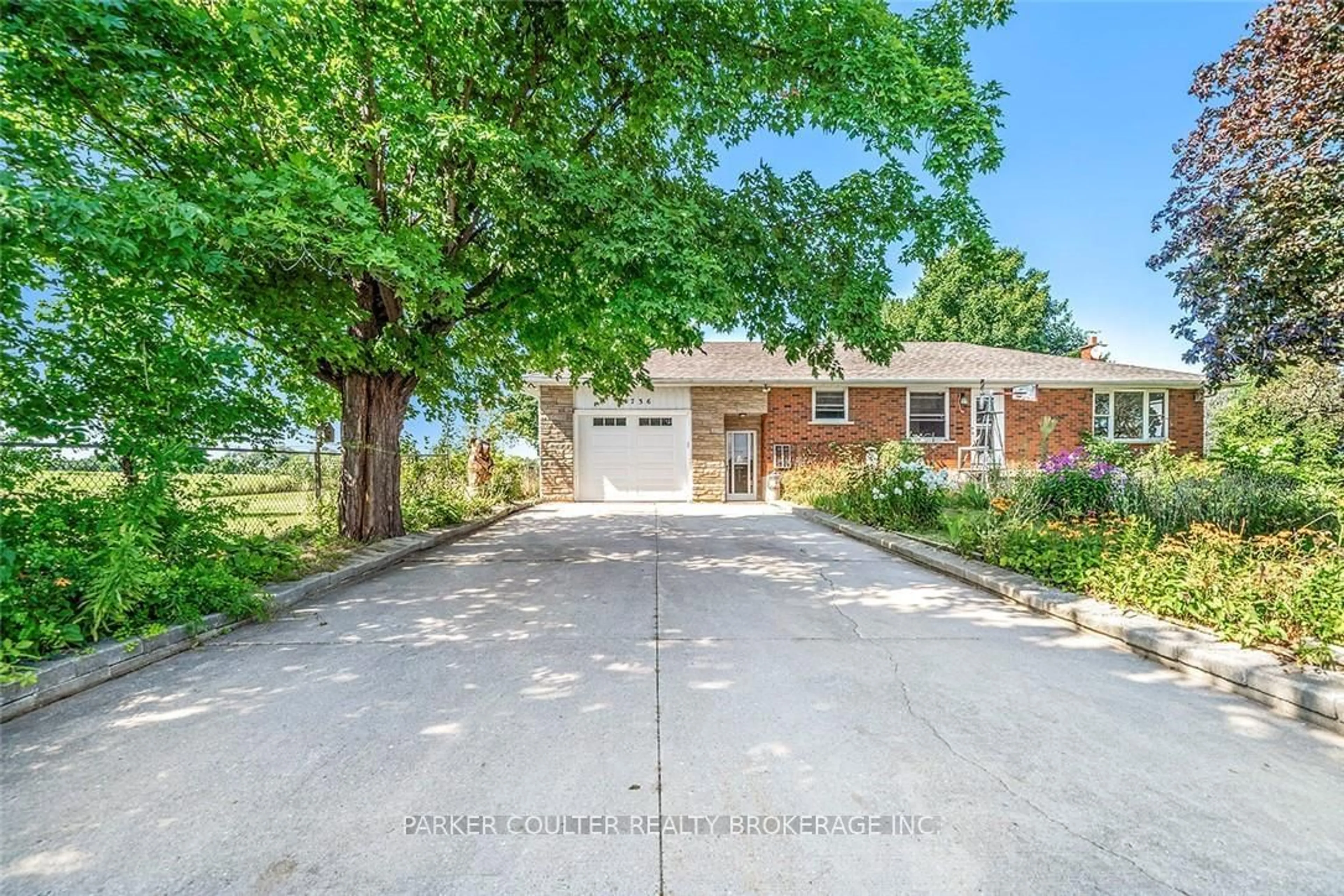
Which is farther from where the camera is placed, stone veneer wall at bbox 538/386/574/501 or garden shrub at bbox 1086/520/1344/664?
stone veneer wall at bbox 538/386/574/501

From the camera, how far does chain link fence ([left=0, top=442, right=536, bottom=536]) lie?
3893 millimetres

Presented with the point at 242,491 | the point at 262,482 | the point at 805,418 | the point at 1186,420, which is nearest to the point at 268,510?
the point at 262,482

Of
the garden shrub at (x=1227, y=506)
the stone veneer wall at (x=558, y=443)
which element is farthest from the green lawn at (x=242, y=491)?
the garden shrub at (x=1227, y=506)

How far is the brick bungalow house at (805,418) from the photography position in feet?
Answer: 50.1

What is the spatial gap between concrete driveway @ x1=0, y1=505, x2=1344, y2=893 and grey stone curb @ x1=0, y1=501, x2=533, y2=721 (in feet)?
0.37

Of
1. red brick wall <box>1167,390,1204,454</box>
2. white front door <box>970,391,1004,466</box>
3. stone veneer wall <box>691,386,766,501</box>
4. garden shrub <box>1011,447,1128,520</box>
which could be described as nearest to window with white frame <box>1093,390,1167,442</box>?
red brick wall <box>1167,390,1204,454</box>

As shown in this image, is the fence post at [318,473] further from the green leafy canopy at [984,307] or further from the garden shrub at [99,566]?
the green leafy canopy at [984,307]

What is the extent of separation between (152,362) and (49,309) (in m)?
0.68

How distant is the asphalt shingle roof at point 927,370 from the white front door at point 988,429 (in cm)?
62

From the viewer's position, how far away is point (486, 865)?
1832 millimetres

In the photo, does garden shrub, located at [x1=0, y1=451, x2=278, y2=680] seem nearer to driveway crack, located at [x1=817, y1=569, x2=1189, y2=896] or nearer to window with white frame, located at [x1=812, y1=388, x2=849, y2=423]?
driveway crack, located at [x1=817, y1=569, x2=1189, y2=896]

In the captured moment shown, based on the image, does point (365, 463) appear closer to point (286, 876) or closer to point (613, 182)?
point (613, 182)

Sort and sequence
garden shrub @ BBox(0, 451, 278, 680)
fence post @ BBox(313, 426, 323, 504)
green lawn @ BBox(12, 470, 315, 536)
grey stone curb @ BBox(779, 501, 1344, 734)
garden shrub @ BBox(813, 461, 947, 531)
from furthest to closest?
garden shrub @ BBox(813, 461, 947, 531), fence post @ BBox(313, 426, 323, 504), green lawn @ BBox(12, 470, 315, 536), garden shrub @ BBox(0, 451, 278, 680), grey stone curb @ BBox(779, 501, 1344, 734)

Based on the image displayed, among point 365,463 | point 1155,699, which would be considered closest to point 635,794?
point 1155,699
